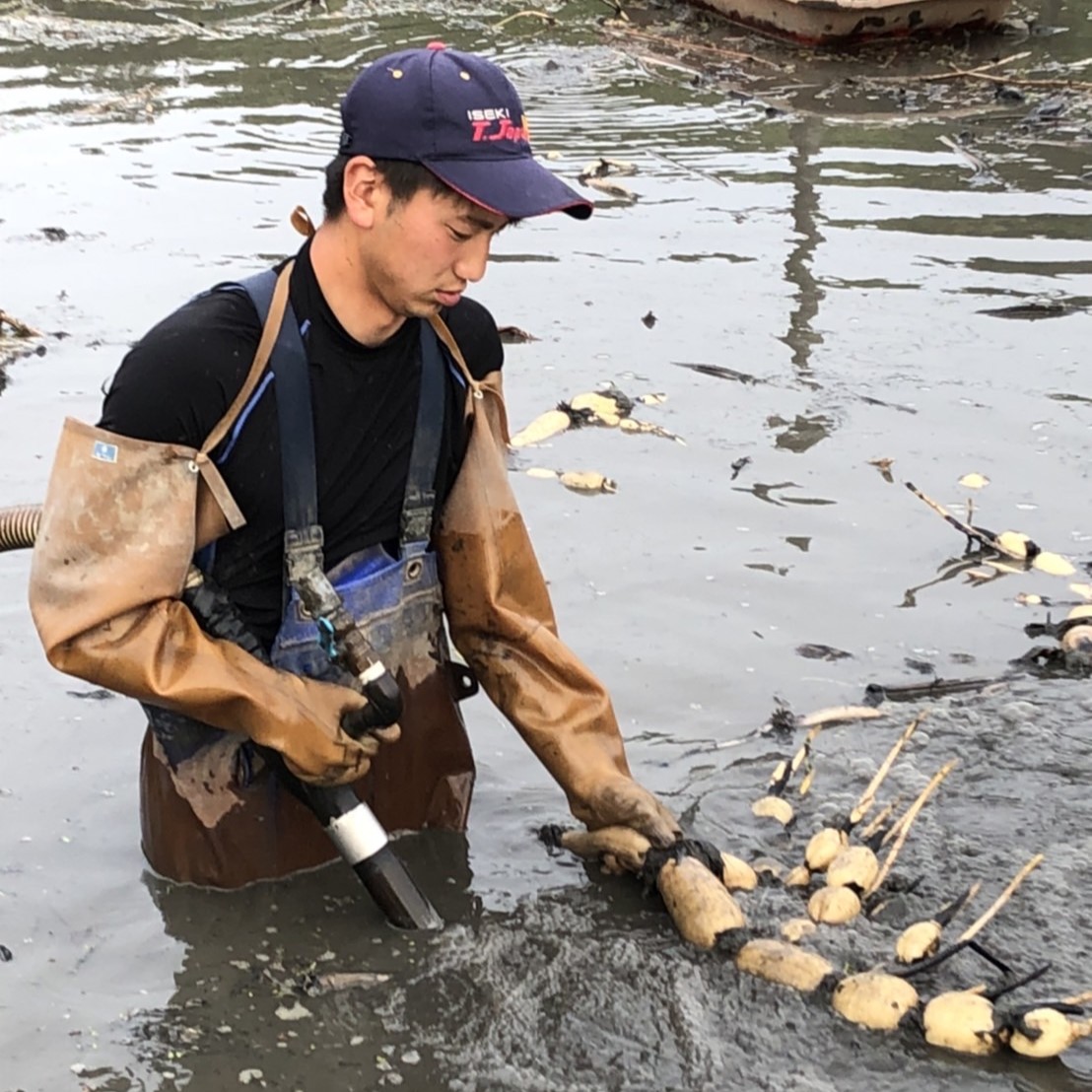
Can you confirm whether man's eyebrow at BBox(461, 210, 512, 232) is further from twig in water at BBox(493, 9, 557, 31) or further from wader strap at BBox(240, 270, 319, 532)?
twig in water at BBox(493, 9, 557, 31)

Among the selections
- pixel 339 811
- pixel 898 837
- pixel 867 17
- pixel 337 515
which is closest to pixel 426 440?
pixel 337 515

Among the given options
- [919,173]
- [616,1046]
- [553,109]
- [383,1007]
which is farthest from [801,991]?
[553,109]

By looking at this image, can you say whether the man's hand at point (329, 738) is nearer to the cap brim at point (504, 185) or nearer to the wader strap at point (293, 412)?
the wader strap at point (293, 412)

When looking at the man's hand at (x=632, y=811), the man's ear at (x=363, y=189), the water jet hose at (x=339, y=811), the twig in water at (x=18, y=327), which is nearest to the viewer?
the man's ear at (x=363, y=189)

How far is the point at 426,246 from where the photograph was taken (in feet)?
10.4

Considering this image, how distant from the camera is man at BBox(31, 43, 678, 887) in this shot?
10.4ft

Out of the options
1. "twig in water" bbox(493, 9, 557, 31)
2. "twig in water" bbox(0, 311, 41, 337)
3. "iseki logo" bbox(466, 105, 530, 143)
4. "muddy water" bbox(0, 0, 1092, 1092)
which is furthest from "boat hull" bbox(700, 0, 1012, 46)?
"iseki logo" bbox(466, 105, 530, 143)

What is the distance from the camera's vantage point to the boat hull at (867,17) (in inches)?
472

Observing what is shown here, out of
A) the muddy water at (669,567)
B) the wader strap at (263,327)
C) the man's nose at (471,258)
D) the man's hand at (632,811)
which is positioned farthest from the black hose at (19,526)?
the man's hand at (632,811)

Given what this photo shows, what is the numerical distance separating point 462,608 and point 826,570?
6.30 feet

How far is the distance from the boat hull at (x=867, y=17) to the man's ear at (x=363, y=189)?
9.57m

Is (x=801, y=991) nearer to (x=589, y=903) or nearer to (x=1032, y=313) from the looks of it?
(x=589, y=903)

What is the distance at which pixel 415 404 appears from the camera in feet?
11.8

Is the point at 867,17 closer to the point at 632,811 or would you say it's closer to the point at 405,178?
the point at 632,811
